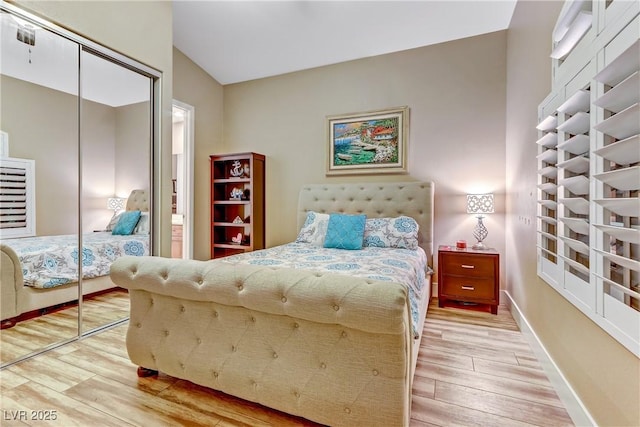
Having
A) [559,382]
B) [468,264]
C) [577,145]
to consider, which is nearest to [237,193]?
[468,264]

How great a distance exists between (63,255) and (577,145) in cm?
340

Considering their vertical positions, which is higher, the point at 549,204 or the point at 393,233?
the point at 549,204

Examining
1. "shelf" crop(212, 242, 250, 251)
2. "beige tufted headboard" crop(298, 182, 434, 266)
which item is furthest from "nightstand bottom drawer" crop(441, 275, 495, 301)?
"shelf" crop(212, 242, 250, 251)

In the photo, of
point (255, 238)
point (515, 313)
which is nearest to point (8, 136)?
point (255, 238)

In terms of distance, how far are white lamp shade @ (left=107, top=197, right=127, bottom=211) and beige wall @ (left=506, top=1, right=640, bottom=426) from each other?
10.8 feet

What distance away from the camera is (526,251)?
251cm

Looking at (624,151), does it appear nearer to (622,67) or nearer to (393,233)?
(622,67)

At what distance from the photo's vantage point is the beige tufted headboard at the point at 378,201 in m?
3.37

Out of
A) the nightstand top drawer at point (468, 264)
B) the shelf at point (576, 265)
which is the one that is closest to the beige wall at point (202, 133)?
the nightstand top drawer at point (468, 264)

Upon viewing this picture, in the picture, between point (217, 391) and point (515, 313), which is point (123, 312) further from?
point (515, 313)

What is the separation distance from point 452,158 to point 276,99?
8.24ft

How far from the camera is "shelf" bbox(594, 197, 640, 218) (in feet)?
3.12

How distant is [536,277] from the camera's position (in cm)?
222

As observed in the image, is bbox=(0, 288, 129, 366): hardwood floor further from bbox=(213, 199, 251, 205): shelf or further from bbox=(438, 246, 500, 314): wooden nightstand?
bbox=(438, 246, 500, 314): wooden nightstand
